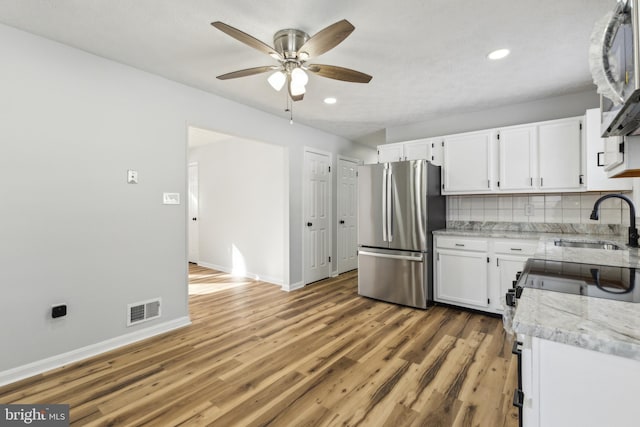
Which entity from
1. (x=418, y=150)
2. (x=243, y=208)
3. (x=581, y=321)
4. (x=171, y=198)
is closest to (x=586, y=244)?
(x=418, y=150)

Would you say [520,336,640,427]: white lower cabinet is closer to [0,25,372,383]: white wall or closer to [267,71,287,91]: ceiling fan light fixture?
[267,71,287,91]: ceiling fan light fixture

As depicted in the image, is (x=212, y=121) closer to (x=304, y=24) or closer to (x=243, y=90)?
(x=243, y=90)

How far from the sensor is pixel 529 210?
11.1 feet

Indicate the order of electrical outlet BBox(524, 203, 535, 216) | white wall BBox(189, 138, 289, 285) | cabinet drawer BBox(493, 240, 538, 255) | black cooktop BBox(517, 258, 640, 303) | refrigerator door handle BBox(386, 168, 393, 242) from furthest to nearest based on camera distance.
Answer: white wall BBox(189, 138, 289, 285) → refrigerator door handle BBox(386, 168, 393, 242) → electrical outlet BBox(524, 203, 535, 216) → cabinet drawer BBox(493, 240, 538, 255) → black cooktop BBox(517, 258, 640, 303)

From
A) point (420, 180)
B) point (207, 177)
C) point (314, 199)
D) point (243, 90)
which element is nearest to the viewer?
point (243, 90)

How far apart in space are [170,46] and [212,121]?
98 cm

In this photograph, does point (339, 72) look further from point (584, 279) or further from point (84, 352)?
point (84, 352)

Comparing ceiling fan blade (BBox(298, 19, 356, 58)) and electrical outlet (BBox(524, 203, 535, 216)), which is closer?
ceiling fan blade (BBox(298, 19, 356, 58))

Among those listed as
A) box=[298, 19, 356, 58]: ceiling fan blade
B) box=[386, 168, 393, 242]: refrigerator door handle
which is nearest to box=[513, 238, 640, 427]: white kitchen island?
box=[298, 19, 356, 58]: ceiling fan blade

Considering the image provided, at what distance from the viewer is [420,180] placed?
3373 mm

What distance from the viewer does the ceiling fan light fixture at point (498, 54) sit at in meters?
2.30

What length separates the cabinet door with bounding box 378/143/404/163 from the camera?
405 centimetres

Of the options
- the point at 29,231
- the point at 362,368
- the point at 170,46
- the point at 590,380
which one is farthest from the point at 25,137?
the point at 590,380

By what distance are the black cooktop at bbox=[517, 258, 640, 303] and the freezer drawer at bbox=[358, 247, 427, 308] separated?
1.93 metres
